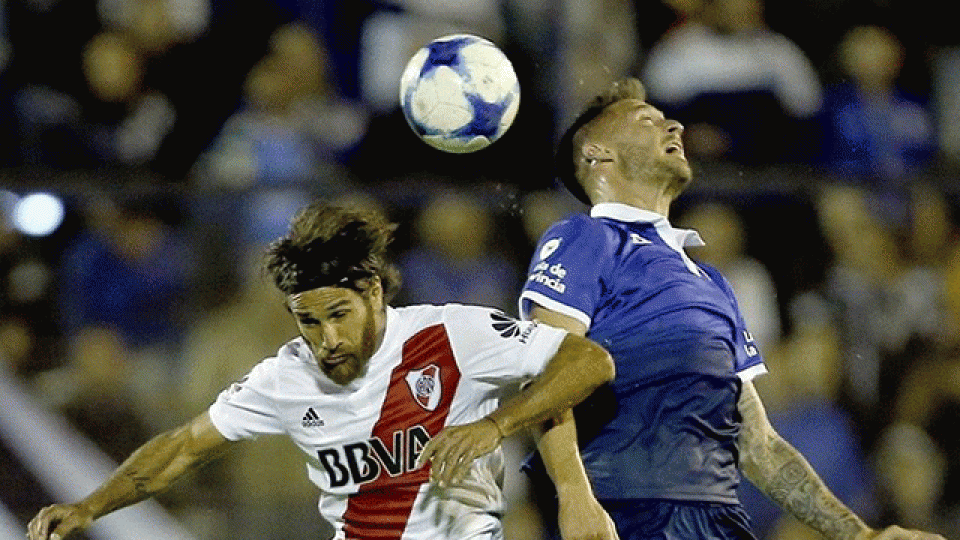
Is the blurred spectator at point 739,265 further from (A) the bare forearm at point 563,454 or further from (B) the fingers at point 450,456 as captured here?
(B) the fingers at point 450,456

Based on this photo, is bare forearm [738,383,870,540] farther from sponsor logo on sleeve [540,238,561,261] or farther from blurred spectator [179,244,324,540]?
blurred spectator [179,244,324,540]

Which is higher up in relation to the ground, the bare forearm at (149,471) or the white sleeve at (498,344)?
the white sleeve at (498,344)

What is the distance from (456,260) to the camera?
7.50 meters

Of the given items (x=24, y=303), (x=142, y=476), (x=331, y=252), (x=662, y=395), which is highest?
(x=331, y=252)

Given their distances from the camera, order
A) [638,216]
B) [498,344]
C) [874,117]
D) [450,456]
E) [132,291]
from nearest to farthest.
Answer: [450,456] < [498,344] < [638,216] < [132,291] < [874,117]

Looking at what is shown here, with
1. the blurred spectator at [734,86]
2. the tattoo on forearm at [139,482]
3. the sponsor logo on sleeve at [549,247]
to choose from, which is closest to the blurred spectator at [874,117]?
the blurred spectator at [734,86]

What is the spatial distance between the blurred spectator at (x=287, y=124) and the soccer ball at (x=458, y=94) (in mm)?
2049

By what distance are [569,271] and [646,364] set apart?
34 cm

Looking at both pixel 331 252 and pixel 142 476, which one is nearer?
pixel 331 252

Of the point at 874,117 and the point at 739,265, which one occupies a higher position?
the point at 874,117

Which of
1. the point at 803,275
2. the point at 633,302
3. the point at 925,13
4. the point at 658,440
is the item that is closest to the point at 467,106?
the point at 633,302

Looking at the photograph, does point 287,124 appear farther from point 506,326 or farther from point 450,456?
point 450,456

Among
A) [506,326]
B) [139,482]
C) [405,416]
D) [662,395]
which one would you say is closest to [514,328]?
[506,326]

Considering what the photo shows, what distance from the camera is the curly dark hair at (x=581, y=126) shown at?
5535mm
